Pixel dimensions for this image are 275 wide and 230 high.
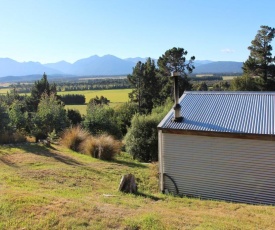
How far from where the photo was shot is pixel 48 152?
13.2m

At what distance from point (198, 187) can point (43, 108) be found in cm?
1239

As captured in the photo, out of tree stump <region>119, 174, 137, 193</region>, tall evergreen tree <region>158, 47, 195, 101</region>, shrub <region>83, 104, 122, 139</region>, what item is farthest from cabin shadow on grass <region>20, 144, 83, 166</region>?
tall evergreen tree <region>158, 47, 195, 101</region>

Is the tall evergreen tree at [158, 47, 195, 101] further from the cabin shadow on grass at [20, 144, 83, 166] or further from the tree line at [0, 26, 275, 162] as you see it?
the cabin shadow on grass at [20, 144, 83, 166]

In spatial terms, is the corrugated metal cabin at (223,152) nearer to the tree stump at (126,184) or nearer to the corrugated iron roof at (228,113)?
the corrugated iron roof at (228,113)

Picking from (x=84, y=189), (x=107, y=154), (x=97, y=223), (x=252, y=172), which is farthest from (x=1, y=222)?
(x=107, y=154)

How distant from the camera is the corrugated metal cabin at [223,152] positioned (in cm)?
809

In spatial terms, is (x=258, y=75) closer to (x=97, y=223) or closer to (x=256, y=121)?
(x=256, y=121)

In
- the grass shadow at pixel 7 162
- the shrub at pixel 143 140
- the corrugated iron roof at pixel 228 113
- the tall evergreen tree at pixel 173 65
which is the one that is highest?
the tall evergreen tree at pixel 173 65

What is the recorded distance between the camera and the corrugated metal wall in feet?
26.5

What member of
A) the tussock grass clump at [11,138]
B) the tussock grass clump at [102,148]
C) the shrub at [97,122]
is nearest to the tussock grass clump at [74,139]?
the tussock grass clump at [102,148]

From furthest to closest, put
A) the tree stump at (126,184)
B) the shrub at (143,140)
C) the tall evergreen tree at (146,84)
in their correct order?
the tall evergreen tree at (146,84) < the shrub at (143,140) < the tree stump at (126,184)

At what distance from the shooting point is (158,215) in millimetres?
5613

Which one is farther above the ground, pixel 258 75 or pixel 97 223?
pixel 258 75

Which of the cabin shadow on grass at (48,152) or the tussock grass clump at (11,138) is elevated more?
the tussock grass clump at (11,138)
